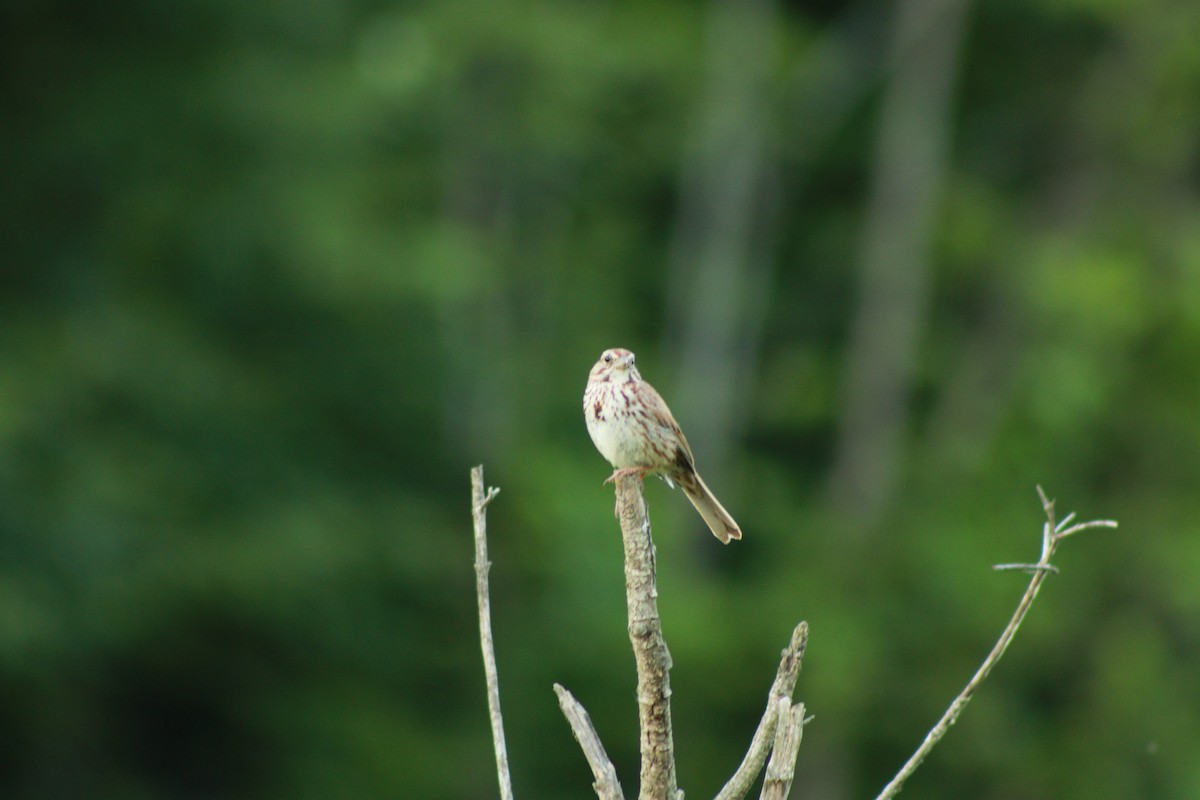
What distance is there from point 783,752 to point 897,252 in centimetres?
1389

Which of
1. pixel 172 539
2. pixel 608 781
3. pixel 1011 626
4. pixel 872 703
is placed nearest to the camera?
pixel 1011 626

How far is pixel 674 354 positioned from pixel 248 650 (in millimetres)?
4764

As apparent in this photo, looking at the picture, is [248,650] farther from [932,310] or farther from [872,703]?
[932,310]

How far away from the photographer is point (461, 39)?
14.6 meters

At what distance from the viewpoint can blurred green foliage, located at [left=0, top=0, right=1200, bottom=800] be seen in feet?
42.0

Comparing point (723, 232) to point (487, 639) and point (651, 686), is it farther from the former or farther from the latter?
point (487, 639)

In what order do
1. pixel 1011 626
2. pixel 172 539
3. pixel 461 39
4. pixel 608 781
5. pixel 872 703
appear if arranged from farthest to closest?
1. pixel 872 703
2. pixel 461 39
3. pixel 172 539
4. pixel 608 781
5. pixel 1011 626

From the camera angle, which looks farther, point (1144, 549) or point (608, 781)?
point (1144, 549)

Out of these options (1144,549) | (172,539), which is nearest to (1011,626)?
(172,539)

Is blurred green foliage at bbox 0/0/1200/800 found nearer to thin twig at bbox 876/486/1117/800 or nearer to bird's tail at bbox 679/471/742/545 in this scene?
bird's tail at bbox 679/471/742/545

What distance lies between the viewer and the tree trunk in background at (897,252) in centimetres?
1683

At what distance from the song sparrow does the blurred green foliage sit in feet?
21.4

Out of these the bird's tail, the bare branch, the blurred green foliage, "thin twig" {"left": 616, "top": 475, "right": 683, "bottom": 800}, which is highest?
the blurred green foliage

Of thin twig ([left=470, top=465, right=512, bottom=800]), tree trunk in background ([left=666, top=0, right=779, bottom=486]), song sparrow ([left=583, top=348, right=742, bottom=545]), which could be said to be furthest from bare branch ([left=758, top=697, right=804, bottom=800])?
tree trunk in background ([left=666, top=0, right=779, bottom=486])
